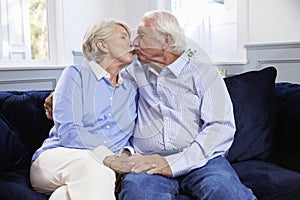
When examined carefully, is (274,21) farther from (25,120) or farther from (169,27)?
(25,120)

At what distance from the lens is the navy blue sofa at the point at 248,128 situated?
184 centimetres

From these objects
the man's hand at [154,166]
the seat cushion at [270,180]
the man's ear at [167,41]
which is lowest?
the seat cushion at [270,180]

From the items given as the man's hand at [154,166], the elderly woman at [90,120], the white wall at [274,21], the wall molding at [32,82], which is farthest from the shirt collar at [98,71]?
the white wall at [274,21]

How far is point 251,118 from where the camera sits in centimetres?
200

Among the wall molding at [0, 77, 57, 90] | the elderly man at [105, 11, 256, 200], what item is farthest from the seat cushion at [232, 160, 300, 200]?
the wall molding at [0, 77, 57, 90]

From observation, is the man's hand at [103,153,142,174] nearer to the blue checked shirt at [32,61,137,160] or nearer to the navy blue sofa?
the blue checked shirt at [32,61,137,160]

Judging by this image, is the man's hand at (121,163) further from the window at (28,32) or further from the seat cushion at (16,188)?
the window at (28,32)

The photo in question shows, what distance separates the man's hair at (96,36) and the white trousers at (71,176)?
1.46ft

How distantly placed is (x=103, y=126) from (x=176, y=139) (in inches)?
12.5

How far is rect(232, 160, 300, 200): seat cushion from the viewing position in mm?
1605

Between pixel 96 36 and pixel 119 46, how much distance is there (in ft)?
0.36

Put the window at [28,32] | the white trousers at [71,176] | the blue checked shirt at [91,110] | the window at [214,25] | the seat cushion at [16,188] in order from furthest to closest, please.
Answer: the window at [214,25], the window at [28,32], the blue checked shirt at [91,110], the seat cushion at [16,188], the white trousers at [71,176]

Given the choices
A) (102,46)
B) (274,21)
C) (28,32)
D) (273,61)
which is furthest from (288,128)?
(28,32)

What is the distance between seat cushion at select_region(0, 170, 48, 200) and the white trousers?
4 centimetres
